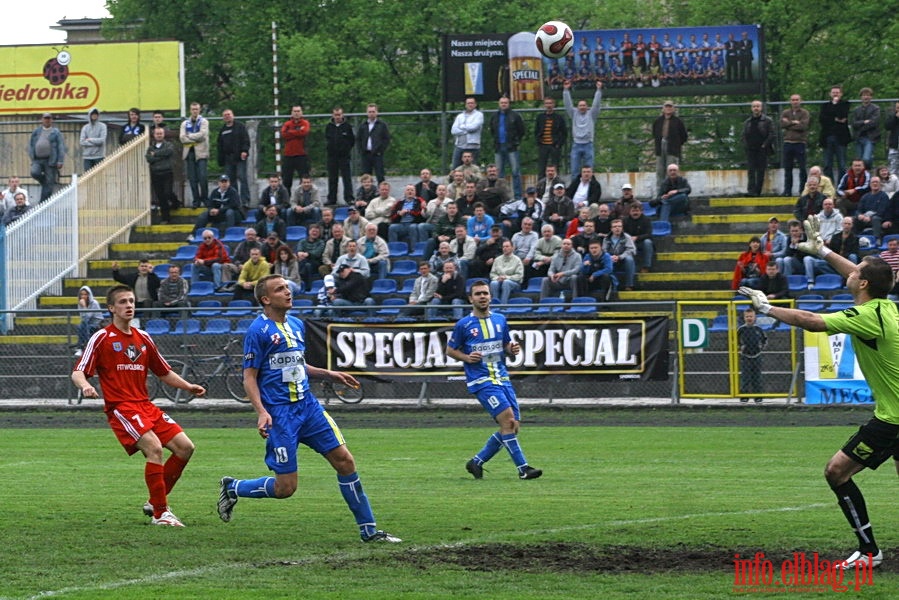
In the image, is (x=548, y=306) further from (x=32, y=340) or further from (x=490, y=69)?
(x=490, y=69)

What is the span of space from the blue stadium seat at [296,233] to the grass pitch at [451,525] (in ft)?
39.5

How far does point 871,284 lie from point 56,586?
551 centimetres

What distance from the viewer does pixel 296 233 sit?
98.5 ft

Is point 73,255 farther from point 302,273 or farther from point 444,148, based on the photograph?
point 444,148

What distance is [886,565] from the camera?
9281 mm

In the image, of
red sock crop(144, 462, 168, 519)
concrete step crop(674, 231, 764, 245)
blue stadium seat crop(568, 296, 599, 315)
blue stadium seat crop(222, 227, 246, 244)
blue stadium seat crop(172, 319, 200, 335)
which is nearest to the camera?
red sock crop(144, 462, 168, 519)

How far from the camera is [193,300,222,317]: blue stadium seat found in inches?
1003

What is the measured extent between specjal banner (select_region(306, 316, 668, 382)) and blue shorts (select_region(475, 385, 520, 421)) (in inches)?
328

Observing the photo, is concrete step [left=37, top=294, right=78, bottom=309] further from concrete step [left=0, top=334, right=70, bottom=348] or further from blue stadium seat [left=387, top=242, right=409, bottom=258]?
blue stadium seat [left=387, top=242, right=409, bottom=258]

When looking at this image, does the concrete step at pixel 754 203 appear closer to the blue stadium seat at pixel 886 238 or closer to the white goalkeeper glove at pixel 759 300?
the blue stadium seat at pixel 886 238

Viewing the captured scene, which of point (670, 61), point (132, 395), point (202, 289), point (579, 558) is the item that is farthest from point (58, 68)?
point (579, 558)

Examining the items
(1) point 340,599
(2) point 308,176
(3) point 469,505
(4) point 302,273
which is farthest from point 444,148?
(1) point 340,599

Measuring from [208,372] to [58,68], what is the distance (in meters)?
13.4

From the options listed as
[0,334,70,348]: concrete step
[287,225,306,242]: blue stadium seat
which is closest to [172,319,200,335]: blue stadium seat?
[0,334,70,348]: concrete step
